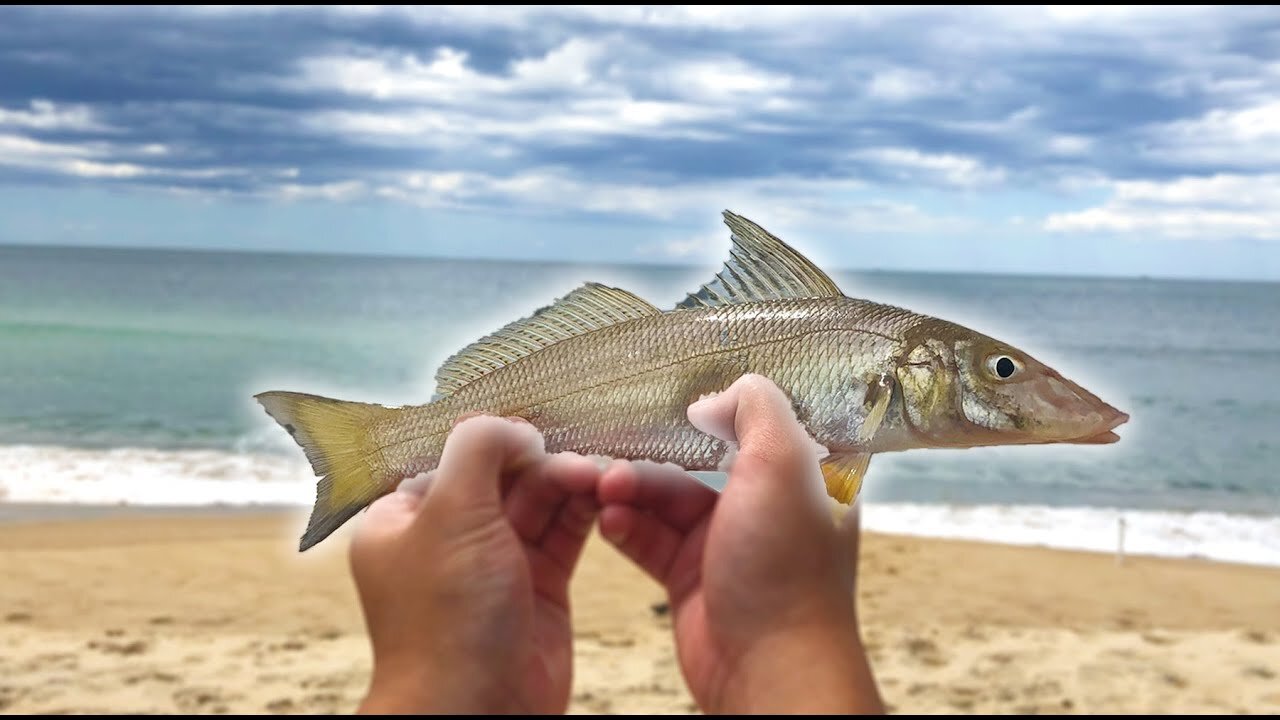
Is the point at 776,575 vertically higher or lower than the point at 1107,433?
lower

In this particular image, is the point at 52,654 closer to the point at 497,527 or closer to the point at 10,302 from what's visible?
the point at 497,527

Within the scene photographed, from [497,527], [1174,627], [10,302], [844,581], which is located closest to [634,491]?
[497,527]

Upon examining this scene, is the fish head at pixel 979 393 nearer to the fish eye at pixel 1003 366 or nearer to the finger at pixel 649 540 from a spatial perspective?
the fish eye at pixel 1003 366

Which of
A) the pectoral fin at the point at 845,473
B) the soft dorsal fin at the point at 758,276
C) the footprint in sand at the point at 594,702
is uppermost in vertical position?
the soft dorsal fin at the point at 758,276

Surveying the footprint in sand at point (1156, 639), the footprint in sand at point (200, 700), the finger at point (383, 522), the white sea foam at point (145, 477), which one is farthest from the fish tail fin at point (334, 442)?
the white sea foam at point (145, 477)

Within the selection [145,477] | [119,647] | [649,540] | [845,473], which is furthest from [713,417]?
[145,477]

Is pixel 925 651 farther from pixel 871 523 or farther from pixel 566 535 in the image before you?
pixel 566 535

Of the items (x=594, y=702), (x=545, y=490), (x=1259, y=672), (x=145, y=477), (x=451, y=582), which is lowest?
(x=594, y=702)
